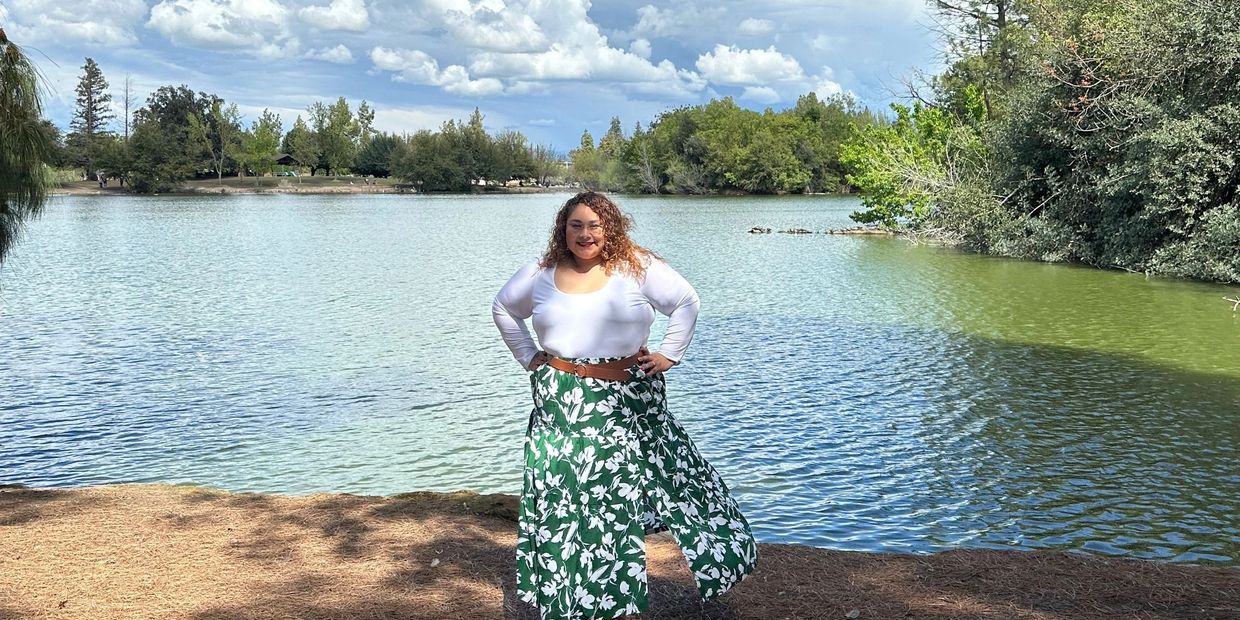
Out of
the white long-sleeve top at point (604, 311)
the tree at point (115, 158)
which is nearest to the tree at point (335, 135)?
the tree at point (115, 158)

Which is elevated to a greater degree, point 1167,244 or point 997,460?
point 1167,244

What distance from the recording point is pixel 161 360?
50.9 ft

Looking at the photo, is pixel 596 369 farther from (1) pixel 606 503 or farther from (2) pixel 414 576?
(2) pixel 414 576

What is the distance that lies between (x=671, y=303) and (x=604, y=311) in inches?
13.1

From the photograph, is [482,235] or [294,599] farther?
[482,235]

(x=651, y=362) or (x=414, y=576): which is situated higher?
(x=651, y=362)

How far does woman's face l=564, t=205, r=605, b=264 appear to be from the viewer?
4.54m

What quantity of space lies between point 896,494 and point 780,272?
2071 cm

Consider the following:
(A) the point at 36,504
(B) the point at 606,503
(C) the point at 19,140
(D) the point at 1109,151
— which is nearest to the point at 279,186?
(D) the point at 1109,151

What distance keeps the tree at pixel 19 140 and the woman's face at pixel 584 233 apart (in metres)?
5.29

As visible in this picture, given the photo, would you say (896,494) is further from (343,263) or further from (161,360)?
(343,263)

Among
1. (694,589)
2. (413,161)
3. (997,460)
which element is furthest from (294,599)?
(413,161)

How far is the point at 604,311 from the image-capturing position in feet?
14.9

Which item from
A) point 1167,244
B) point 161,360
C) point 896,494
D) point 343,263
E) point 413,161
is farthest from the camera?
point 413,161
